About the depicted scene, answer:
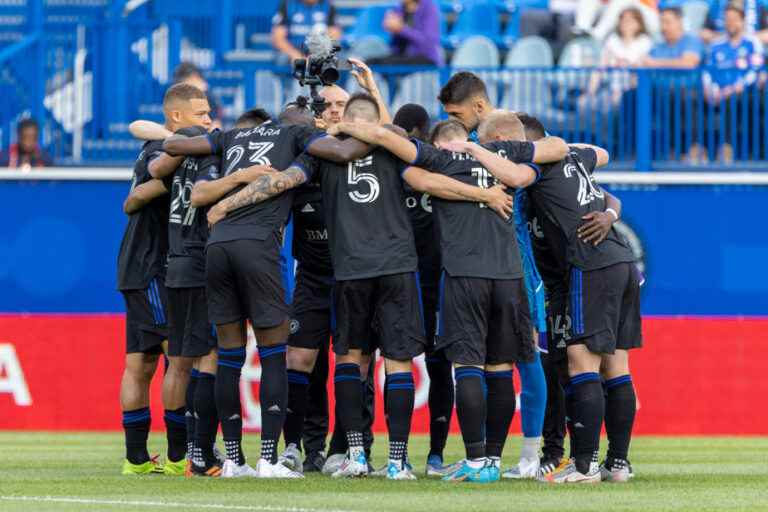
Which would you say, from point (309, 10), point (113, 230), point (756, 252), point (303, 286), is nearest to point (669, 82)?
point (756, 252)

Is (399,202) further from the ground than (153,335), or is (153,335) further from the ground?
(399,202)

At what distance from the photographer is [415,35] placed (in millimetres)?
18375

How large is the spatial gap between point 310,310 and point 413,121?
1.39m

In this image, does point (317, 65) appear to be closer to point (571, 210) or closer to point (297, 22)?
point (571, 210)

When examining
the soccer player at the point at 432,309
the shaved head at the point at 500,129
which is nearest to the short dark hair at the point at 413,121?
the soccer player at the point at 432,309

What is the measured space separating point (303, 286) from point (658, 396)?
5.46 m

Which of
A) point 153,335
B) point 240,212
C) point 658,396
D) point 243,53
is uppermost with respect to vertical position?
point 243,53

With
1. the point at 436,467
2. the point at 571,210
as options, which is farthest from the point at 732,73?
the point at 436,467

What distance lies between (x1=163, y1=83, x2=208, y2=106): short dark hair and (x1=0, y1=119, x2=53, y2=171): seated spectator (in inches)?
329

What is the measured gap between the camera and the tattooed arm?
30.1ft

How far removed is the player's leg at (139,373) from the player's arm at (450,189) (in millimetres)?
2009

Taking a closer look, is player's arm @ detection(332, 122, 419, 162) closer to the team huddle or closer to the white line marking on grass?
the team huddle

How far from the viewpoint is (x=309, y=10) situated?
19.5 metres

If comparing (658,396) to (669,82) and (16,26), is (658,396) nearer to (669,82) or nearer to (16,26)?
(669,82)
